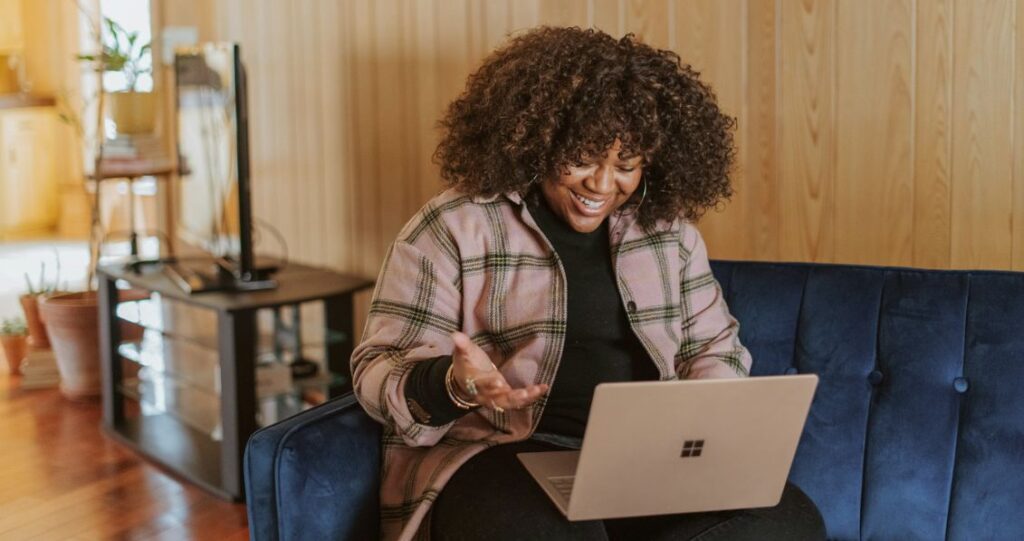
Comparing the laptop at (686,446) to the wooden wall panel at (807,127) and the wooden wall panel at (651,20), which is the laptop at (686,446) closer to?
the wooden wall panel at (807,127)

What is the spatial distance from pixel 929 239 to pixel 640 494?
936 millimetres

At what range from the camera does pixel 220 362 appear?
9.53ft

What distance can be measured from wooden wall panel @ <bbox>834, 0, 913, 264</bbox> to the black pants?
0.68 m

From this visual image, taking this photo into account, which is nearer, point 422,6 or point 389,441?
point 389,441

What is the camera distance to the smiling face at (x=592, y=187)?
69.1 inches

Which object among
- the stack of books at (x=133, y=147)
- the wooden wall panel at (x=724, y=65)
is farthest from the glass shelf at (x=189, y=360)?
the wooden wall panel at (x=724, y=65)

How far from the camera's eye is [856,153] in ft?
7.10

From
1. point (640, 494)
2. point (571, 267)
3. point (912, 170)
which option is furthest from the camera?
point (912, 170)

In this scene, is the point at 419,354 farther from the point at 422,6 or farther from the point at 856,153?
the point at 422,6

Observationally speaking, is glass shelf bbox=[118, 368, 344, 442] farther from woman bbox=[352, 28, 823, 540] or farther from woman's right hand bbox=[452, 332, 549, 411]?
woman's right hand bbox=[452, 332, 549, 411]

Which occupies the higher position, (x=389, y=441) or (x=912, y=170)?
(x=912, y=170)

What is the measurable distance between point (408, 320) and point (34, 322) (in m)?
2.88

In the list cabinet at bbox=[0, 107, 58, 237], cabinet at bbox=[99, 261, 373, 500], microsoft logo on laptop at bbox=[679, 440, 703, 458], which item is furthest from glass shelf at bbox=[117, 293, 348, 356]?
cabinet at bbox=[0, 107, 58, 237]

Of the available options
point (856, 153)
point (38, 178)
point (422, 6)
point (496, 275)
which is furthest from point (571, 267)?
point (38, 178)
